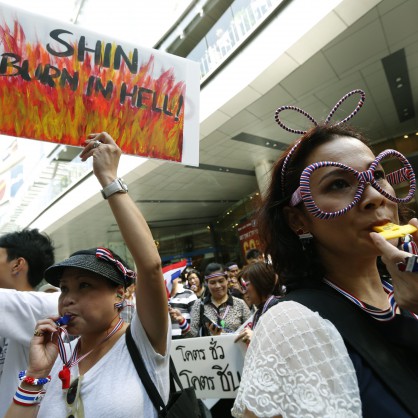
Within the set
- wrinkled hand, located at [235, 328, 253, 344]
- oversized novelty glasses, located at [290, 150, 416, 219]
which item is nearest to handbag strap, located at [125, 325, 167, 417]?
oversized novelty glasses, located at [290, 150, 416, 219]

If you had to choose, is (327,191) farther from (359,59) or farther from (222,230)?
(222,230)

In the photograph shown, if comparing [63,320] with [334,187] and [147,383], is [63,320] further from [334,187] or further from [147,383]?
[334,187]

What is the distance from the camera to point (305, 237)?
0.94 m

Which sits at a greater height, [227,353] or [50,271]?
[50,271]

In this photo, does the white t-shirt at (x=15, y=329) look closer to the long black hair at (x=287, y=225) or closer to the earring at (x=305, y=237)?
the long black hair at (x=287, y=225)

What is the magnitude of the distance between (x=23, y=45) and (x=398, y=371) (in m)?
2.01

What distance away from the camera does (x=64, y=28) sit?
1642 millimetres

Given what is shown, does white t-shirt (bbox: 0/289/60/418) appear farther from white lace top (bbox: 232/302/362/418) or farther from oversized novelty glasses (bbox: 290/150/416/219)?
oversized novelty glasses (bbox: 290/150/416/219)

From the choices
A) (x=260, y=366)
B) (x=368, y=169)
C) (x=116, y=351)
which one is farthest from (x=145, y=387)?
(x=368, y=169)

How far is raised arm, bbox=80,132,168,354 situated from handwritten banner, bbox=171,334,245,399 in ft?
5.20

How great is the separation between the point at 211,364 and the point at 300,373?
233 centimetres

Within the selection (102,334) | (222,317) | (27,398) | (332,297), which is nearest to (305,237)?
(332,297)

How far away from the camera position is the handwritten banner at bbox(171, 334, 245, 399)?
261cm

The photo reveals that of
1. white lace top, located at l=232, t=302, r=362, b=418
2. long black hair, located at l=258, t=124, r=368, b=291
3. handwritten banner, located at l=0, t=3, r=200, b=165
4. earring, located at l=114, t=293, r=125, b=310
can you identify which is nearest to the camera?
white lace top, located at l=232, t=302, r=362, b=418
